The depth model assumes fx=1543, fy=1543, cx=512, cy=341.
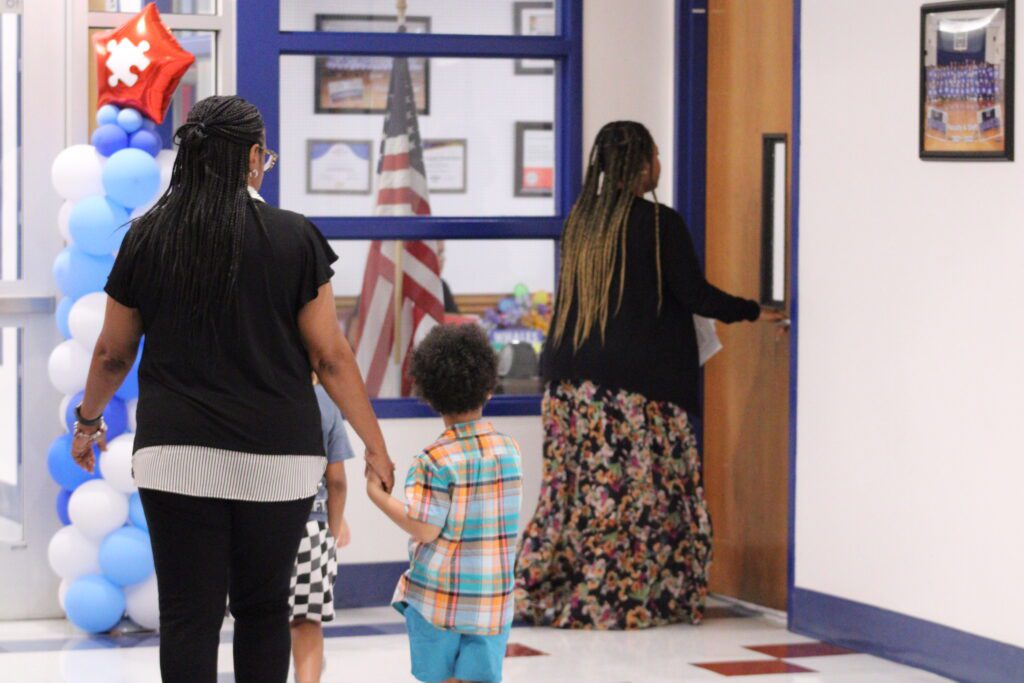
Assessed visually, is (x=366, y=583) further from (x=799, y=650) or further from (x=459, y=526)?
(x=459, y=526)

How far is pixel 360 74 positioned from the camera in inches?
194

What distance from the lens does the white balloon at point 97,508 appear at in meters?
4.29

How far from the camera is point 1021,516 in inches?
144

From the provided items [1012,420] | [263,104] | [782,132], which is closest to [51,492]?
[263,104]

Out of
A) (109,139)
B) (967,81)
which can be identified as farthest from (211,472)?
(967,81)

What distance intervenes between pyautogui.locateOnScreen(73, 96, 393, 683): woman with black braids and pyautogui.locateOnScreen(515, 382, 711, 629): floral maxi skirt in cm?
194

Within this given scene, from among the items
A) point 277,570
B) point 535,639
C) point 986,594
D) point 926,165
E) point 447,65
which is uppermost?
point 447,65

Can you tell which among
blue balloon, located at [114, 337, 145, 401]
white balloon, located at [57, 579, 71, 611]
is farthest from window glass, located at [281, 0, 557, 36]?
white balloon, located at [57, 579, 71, 611]

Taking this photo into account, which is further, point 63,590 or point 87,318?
point 63,590

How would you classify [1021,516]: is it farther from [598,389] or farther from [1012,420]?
[598,389]

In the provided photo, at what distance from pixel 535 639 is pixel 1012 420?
148 centimetres

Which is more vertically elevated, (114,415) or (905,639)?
(114,415)

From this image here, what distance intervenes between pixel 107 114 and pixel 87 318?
58cm

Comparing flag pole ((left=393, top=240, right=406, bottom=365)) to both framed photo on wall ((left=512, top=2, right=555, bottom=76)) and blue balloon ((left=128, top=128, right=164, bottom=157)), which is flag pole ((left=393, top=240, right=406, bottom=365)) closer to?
framed photo on wall ((left=512, top=2, right=555, bottom=76))
